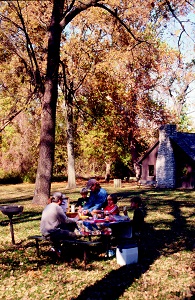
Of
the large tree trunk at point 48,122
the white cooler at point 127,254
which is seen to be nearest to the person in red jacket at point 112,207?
the white cooler at point 127,254

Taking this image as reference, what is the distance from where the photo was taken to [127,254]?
27.7 feet

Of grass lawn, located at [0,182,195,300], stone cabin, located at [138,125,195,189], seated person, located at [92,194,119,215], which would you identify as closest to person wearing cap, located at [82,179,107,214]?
seated person, located at [92,194,119,215]

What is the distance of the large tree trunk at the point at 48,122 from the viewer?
17.3 m

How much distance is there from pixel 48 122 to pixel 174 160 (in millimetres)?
20302

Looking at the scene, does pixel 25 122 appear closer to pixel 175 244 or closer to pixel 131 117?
pixel 131 117

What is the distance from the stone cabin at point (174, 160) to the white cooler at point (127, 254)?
2502 centimetres

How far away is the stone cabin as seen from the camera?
109 ft

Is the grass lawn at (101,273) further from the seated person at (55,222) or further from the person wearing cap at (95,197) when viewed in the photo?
the person wearing cap at (95,197)

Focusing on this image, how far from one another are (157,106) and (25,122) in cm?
1575

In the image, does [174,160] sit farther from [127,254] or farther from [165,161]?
[127,254]

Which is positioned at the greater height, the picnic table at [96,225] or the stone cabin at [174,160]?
the stone cabin at [174,160]

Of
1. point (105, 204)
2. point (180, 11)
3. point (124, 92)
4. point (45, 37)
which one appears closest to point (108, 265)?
point (105, 204)

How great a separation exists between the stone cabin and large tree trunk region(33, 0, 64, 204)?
61.0ft

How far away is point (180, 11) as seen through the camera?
56.7 ft
